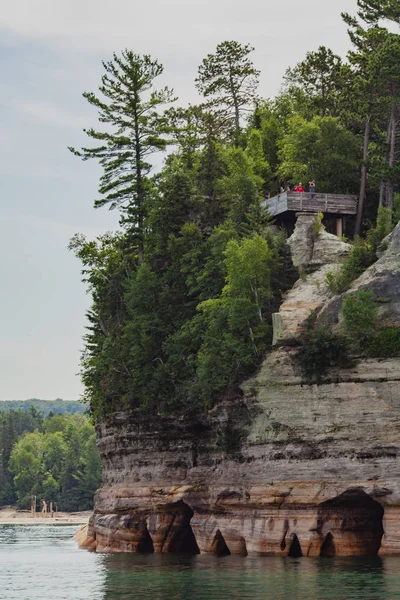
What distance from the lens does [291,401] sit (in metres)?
54.6

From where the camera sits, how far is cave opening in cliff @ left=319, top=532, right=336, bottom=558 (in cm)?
5353

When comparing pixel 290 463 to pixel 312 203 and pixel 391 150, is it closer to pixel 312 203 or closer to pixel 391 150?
pixel 312 203

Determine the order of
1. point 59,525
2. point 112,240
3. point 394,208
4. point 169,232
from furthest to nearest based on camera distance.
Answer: point 59,525 → point 112,240 → point 169,232 → point 394,208

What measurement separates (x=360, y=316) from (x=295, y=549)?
1273 cm

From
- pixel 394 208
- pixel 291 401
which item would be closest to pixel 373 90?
pixel 394 208

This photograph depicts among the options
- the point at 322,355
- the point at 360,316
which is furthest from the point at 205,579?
the point at 360,316

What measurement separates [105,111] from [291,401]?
3084cm

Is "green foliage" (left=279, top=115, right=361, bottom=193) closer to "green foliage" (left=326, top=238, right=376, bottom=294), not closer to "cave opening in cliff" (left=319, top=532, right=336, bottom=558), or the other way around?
"green foliage" (left=326, top=238, right=376, bottom=294)

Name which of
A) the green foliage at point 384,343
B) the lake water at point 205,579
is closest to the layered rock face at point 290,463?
the green foliage at point 384,343

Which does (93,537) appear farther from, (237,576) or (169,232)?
(237,576)

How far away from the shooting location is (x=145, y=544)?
65.9 meters

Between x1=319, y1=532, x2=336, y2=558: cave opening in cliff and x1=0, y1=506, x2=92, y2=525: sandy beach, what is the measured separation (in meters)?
98.1

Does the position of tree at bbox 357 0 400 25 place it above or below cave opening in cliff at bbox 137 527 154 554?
above

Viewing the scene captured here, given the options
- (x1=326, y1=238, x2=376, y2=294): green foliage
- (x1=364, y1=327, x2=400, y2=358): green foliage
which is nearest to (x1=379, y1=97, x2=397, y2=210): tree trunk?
(x1=326, y1=238, x2=376, y2=294): green foliage
